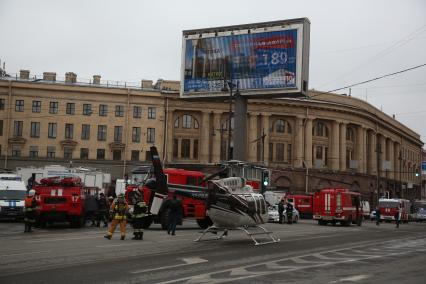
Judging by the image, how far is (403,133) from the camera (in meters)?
115

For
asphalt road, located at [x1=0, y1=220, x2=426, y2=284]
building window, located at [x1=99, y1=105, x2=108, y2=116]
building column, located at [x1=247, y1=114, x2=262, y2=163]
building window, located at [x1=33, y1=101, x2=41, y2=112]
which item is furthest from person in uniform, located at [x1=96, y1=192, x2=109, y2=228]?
building column, located at [x1=247, y1=114, x2=262, y2=163]

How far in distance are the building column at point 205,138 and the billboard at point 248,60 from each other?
1324 inches

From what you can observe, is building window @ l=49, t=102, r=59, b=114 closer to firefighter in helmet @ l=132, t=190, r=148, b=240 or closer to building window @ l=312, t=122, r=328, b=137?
building window @ l=312, t=122, r=328, b=137

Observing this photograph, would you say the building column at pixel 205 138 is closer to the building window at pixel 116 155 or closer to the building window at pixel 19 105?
the building window at pixel 116 155

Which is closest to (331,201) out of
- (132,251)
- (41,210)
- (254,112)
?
(41,210)

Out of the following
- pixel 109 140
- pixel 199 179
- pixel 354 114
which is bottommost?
pixel 199 179

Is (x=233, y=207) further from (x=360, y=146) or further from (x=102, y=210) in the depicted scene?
(x=360, y=146)

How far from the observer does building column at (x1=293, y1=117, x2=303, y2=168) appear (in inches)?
3297

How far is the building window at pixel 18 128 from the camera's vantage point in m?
73.5

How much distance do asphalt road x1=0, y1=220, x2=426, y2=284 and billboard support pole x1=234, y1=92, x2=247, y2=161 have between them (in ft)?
78.4

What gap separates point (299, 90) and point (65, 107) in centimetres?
4113

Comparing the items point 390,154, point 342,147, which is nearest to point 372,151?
point 342,147

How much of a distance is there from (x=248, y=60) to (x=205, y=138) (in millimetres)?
36974

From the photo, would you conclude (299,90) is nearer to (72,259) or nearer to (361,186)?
(72,259)
